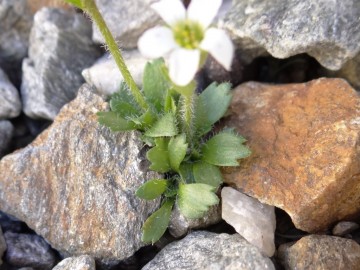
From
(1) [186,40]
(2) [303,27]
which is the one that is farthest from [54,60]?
(2) [303,27]

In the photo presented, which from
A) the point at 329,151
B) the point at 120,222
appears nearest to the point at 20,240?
the point at 120,222

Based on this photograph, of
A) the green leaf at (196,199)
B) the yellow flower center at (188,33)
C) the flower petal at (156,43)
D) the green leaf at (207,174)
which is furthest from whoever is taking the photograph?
the green leaf at (207,174)

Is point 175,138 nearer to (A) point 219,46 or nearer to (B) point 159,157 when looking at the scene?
(B) point 159,157

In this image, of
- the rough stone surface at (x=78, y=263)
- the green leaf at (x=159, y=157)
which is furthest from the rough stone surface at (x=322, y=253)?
the rough stone surface at (x=78, y=263)

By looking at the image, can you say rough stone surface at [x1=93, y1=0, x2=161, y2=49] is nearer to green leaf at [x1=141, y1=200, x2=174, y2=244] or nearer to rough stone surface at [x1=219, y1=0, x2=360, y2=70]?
rough stone surface at [x1=219, y1=0, x2=360, y2=70]

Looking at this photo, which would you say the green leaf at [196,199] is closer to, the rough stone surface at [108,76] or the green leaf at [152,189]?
the green leaf at [152,189]

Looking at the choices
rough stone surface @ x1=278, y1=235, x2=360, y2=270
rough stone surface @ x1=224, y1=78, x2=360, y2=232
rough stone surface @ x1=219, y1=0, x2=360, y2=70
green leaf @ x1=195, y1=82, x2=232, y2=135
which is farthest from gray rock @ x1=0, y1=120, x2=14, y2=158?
rough stone surface @ x1=278, y1=235, x2=360, y2=270
